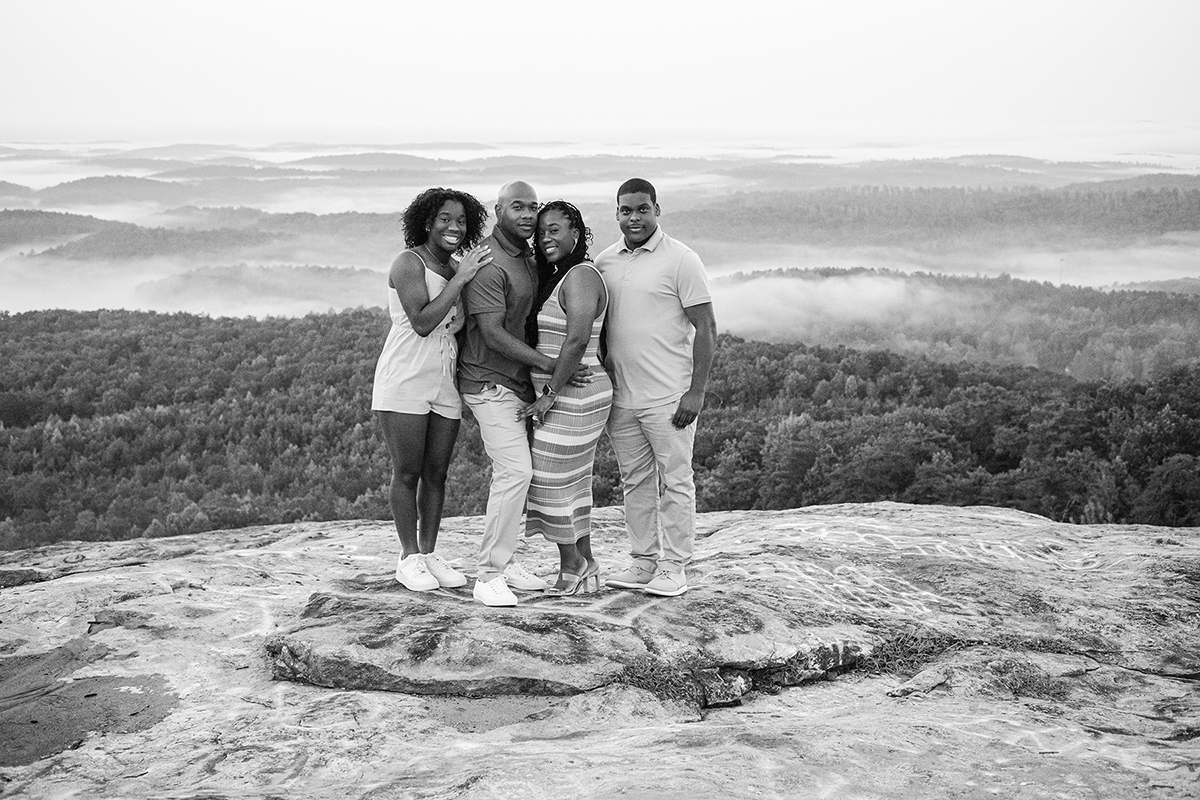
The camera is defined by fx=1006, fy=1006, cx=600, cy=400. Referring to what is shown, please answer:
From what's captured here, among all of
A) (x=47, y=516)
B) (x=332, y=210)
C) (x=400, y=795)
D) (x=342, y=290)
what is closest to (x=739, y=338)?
(x=47, y=516)

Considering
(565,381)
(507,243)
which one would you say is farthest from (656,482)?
(507,243)

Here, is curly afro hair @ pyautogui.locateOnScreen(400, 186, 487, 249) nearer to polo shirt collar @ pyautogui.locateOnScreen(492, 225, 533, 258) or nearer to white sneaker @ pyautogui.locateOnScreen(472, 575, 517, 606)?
polo shirt collar @ pyautogui.locateOnScreen(492, 225, 533, 258)

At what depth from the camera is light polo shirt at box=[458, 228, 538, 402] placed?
16.9 feet

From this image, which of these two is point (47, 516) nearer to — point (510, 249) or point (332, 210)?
point (510, 249)

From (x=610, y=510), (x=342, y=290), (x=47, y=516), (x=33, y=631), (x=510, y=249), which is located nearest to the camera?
(x=510, y=249)

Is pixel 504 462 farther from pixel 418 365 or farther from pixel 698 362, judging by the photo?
pixel 698 362

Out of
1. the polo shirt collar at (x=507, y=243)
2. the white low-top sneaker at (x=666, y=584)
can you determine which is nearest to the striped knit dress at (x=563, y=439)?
the polo shirt collar at (x=507, y=243)

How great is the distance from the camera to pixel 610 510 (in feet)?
33.3

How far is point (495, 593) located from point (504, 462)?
724mm

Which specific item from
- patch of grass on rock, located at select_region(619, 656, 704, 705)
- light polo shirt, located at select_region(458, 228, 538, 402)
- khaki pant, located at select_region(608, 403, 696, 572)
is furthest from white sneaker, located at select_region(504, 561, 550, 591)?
light polo shirt, located at select_region(458, 228, 538, 402)

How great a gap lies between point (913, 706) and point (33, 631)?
16.1ft

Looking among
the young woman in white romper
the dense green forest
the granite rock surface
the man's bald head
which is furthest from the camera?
the dense green forest

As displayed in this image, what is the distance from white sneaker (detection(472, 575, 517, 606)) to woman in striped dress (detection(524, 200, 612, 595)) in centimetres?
37

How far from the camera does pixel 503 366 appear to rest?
5.34 meters
